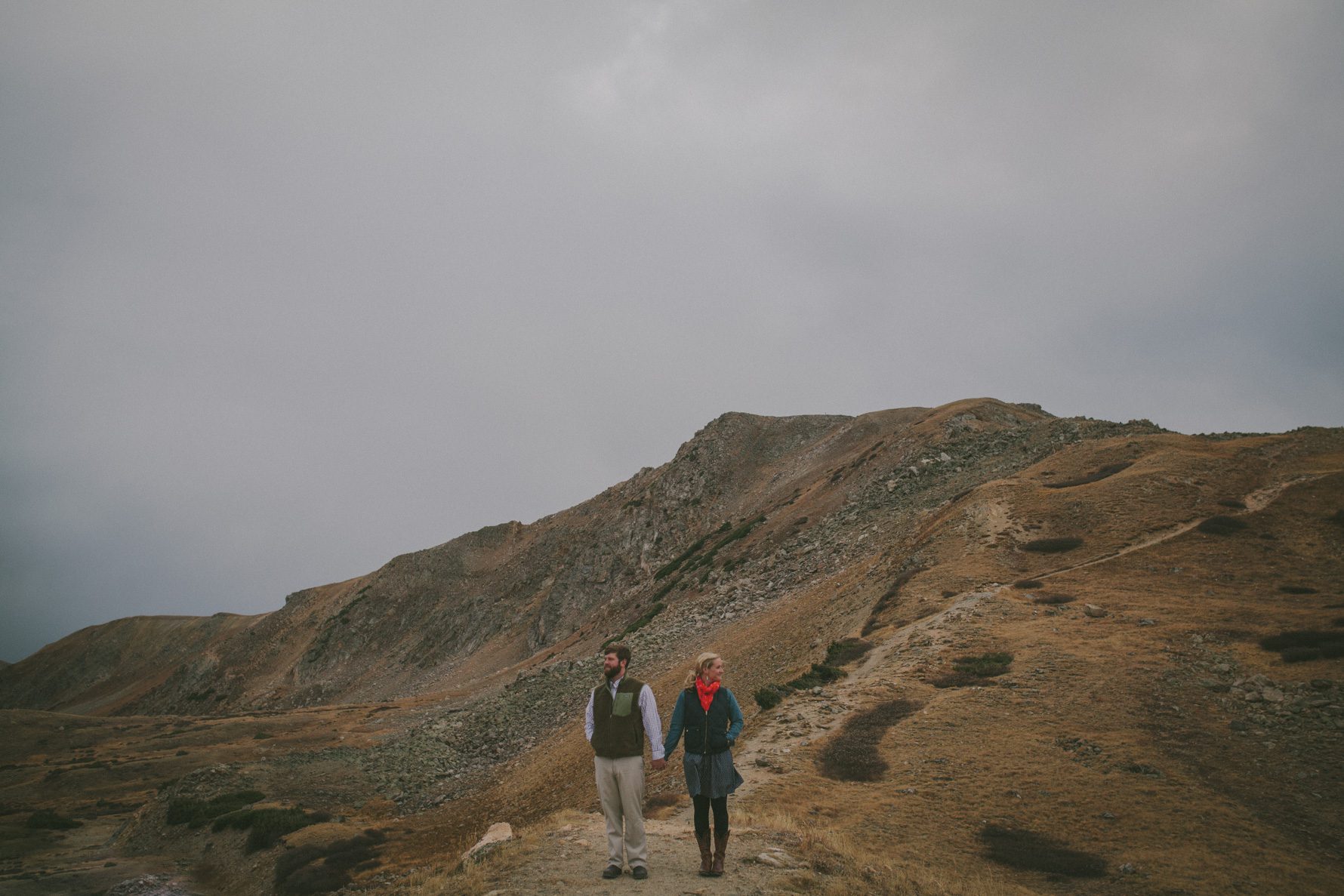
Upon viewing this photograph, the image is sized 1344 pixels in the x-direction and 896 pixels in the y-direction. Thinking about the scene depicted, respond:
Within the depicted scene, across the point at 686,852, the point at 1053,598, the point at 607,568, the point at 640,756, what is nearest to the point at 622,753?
the point at 640,756

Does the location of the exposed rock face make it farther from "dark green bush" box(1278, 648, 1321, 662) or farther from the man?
the man

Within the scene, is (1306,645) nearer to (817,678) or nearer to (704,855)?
(817,678)

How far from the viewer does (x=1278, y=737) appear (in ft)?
45.0

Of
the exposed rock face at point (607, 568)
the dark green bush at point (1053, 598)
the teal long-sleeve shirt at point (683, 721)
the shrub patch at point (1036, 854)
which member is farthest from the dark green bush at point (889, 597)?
the teal long-sleeve shirt at point (683, 721)

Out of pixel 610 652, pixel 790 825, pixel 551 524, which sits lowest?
pixel 790 825

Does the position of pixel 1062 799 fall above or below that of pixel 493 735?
above

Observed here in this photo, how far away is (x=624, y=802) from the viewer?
8.31m

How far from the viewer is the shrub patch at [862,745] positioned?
14.8m

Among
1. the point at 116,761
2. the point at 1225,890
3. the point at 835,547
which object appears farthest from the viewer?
the point at 116,761

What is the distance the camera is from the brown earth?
10.8 metres

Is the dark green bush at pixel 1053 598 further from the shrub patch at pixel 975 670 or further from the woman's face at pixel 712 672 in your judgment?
the woman's face at pixel 712 672

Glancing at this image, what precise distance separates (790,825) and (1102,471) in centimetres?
3081

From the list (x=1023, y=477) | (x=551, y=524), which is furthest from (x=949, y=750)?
(x=551, y=524)

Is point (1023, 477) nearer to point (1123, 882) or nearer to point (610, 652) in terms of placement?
point (1123, 882)
